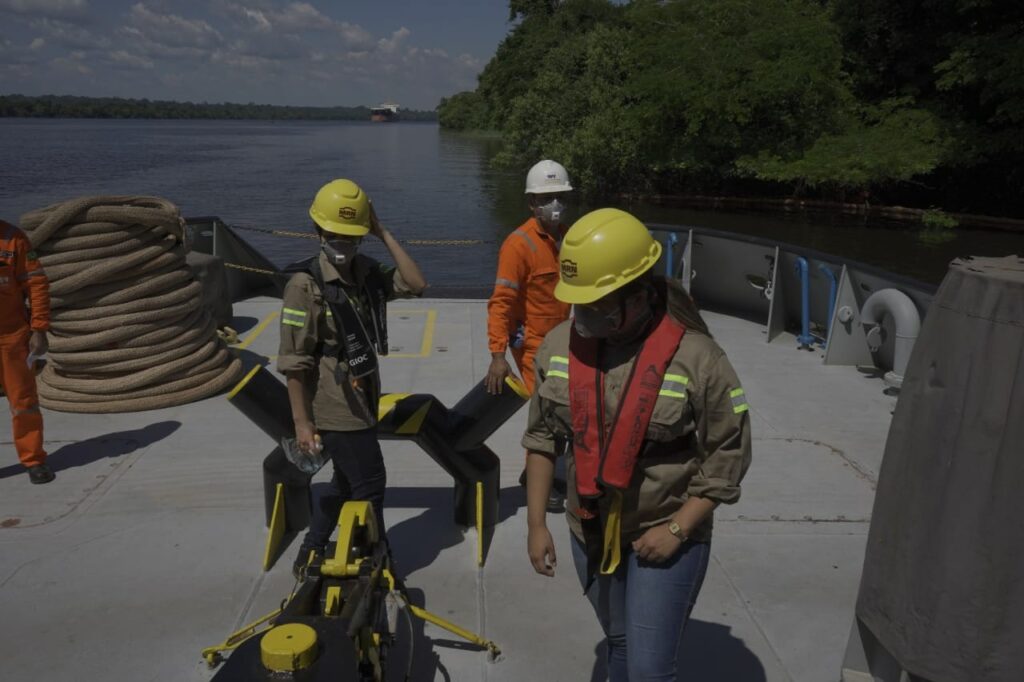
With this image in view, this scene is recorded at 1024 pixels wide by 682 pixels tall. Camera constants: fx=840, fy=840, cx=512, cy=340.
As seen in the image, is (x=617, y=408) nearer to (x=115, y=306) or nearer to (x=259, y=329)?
(x=115, y=306)

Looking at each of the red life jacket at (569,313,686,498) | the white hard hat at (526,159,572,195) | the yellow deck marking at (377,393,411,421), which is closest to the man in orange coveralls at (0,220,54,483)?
the yellow deck marking at (377,393,411,421)

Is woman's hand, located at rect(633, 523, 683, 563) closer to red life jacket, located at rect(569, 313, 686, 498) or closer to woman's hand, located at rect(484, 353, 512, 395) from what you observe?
red life jacket, located at rect(569, 313, 686, 498)

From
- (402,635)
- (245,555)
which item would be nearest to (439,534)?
(245,555)

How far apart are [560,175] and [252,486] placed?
2.67 m

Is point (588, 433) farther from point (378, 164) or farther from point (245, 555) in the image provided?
point (378, 164)

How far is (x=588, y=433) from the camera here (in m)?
2.35

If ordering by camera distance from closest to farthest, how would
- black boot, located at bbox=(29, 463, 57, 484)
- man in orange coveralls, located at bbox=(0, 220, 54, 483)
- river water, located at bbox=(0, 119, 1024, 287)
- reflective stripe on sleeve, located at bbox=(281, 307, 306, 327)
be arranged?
reflective stripe on sleeve, located at bbox=(281, 307, 306, 327), man in orange coveralls, located at bbox=(0, 220, 54, 483), black boot, located at bbox=(29, 463, 57, 484), river water, located at bbox=(0, 119, 1024, 287)

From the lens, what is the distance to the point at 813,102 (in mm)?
34375

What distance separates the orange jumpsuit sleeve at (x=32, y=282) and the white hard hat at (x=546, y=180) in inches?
117

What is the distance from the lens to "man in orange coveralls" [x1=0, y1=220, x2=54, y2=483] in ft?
16.0

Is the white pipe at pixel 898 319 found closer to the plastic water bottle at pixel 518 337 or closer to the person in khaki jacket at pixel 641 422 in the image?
the plastic water bottle at pixel 518 337

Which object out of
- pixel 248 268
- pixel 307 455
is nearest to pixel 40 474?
pixel 307 455

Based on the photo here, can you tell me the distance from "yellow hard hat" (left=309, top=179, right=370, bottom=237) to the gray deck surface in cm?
178

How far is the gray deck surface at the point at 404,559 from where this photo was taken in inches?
139
